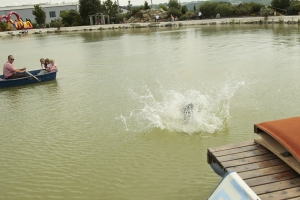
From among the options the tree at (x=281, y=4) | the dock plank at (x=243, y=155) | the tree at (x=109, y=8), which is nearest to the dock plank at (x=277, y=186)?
the dock plank at (x=243, y=155)

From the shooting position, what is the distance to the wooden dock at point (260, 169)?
4480 mm

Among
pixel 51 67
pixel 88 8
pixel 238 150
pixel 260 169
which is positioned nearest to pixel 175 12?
pixel 88 8

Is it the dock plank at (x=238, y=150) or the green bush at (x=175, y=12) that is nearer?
the dock plank at (x=238, y=150)

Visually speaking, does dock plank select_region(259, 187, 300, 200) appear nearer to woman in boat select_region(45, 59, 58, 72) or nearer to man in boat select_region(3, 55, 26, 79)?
man in boat select_region(3, 55, 26, 79)

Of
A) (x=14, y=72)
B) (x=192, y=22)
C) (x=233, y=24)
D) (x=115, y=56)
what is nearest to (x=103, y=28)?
(x=192, y=22)

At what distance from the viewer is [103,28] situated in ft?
190

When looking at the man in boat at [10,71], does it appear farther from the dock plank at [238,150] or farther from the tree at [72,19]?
the tree at [72,19]

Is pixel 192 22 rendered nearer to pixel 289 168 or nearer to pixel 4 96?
pixel 4 96

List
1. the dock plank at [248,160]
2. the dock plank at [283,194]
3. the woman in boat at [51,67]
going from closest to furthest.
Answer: the dock plank at [283,194], the dock plank at [248,160], the woman in boat at [51,67]

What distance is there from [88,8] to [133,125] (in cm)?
6100

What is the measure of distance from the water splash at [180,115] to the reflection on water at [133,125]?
0.10ft

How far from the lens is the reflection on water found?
6941 millimetres

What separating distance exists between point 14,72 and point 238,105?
34.9 feet

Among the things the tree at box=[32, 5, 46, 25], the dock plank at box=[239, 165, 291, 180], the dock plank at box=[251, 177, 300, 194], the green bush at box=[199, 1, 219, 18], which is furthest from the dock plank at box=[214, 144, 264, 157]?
the tree at box=[32, 5, 46, 25]
